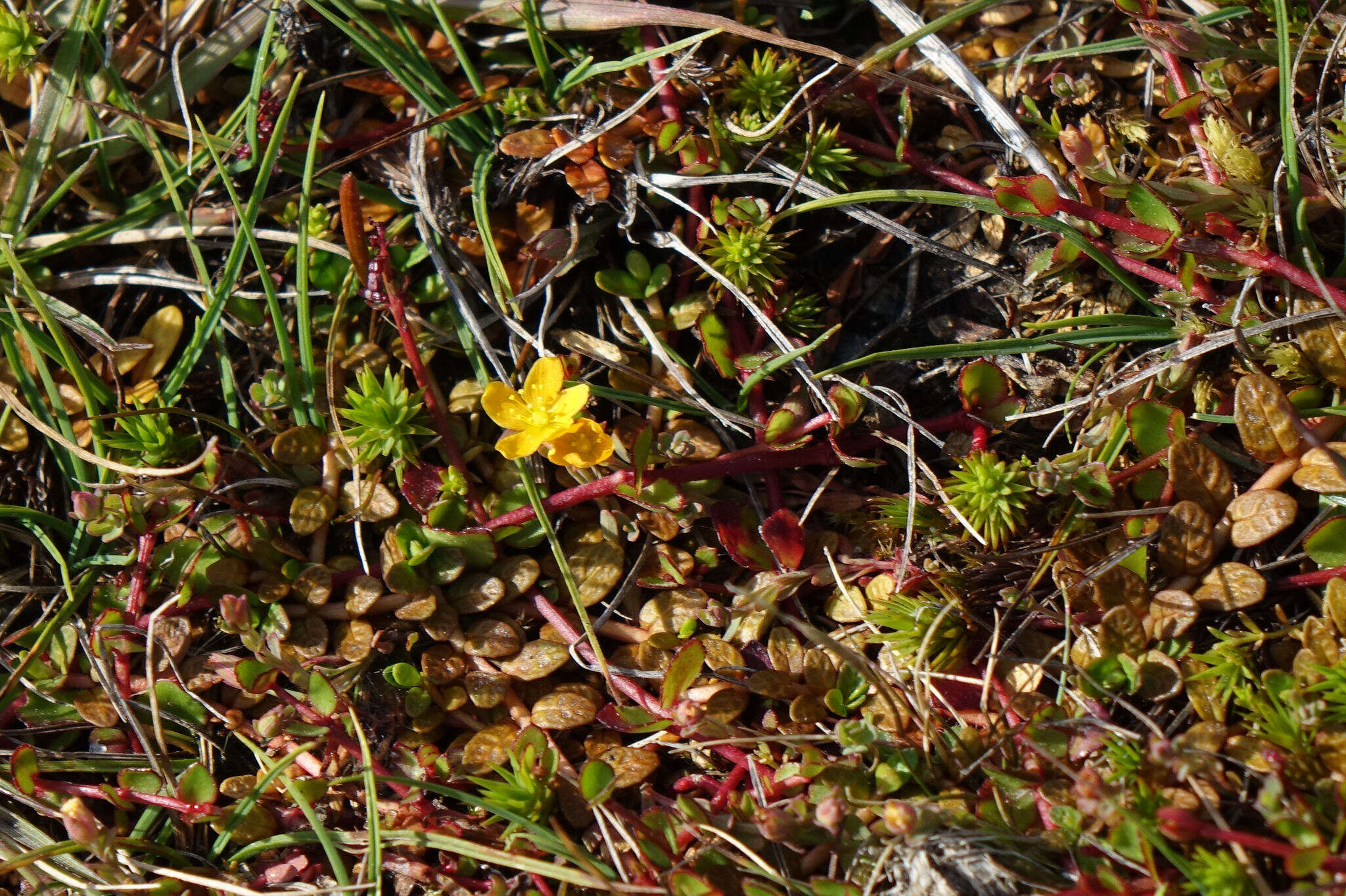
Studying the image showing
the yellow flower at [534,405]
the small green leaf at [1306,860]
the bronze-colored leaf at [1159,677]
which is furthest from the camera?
the yellow flower at [534,405]

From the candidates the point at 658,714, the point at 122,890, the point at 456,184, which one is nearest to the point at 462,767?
the point at 658,714

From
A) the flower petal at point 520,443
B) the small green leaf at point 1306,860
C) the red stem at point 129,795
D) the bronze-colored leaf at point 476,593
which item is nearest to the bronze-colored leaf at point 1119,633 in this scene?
the small green leaf at point 1306,860

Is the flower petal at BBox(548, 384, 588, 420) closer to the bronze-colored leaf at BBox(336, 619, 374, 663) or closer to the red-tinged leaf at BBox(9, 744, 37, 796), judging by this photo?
the bronze-colored leaf at BBox(336, 619, 374, 663)

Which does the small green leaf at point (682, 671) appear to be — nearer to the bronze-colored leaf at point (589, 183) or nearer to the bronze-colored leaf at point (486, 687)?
the bronze-colored leaf at point (486, 687)

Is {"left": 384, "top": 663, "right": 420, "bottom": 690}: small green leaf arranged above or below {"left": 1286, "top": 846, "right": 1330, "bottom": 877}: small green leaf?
above

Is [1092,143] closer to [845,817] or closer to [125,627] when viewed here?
[845,817]

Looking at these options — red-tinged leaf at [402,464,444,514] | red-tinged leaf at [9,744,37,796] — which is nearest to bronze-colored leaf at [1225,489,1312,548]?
red-tinged leaf at [402,464,444,514]

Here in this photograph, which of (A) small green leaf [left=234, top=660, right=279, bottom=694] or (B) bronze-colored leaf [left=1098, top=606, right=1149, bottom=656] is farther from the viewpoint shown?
(A) small green leaf [left=234, top=660, right=279, bottom=694]
